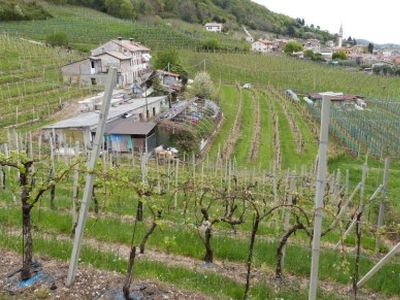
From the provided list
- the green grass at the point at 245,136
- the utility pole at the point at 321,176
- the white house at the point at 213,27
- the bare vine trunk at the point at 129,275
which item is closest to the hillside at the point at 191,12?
the white house at the point at 213,27

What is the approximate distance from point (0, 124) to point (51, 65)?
18.7 meters

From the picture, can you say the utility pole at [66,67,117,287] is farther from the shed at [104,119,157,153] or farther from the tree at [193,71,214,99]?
the tree at [193,71,214,99]

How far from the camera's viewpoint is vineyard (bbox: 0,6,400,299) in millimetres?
6289

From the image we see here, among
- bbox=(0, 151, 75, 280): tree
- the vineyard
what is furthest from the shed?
bbox=(0, 151, 75, 280): tree

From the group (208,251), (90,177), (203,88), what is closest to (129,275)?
(90,177)

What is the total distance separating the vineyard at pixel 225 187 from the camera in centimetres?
629

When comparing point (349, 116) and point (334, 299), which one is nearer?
point (334, 299)

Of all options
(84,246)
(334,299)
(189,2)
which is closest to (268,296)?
(334,299)

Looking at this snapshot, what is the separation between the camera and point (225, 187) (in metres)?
12.7

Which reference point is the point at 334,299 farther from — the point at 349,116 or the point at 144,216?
the point at 349,116

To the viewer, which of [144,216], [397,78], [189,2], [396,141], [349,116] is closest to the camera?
[144,216]

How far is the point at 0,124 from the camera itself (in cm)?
2673

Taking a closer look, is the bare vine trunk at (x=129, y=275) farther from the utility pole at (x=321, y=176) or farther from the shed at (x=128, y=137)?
the shed at (x=128, y=137)

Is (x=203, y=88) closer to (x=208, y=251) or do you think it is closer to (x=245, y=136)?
(x=245, y=136)
